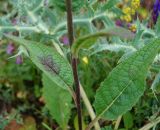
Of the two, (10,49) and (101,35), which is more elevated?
(101,35)

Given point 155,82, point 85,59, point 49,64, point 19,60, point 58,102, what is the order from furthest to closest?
1. point 19,60
2. point 85,59
3. point 58,102
4. point 155,82
5. point 49,64

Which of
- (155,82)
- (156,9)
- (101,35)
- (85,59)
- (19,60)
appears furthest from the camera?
(19,60)

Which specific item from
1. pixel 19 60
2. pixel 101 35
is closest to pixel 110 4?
pixel 19 60

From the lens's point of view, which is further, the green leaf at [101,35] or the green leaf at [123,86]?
the green leaf at [123,86]

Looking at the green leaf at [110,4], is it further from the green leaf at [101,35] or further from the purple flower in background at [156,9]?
the green leaf at [101,35]

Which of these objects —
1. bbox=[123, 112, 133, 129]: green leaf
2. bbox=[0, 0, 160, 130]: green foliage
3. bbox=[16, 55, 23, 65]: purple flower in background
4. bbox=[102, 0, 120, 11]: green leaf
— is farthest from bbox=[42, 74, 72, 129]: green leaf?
bbox=[16, 55, 23, 65]: purple flower in background

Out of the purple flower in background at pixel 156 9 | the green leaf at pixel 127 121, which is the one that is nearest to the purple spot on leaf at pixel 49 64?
the green leaf at pixel 127 121

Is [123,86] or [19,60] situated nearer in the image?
[123,86]

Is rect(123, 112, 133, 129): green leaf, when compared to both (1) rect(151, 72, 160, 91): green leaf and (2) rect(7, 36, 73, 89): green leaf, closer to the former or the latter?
(1) rect(151, 72, 160, 91): green leaf

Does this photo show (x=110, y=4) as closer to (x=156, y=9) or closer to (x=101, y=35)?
(x=156, y=9)
